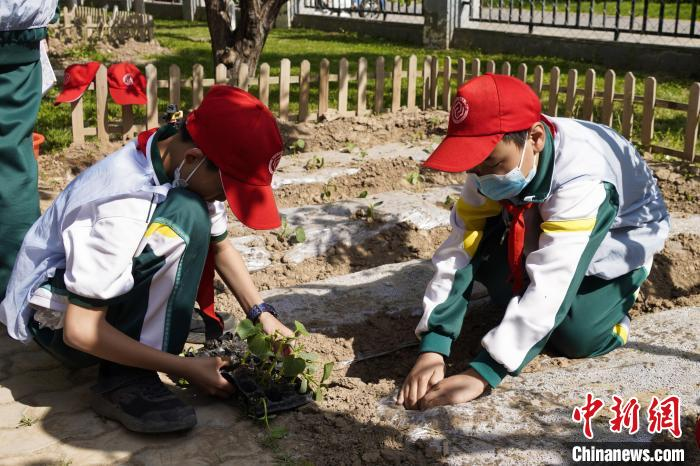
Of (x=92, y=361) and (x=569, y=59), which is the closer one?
(x=92, y=361)

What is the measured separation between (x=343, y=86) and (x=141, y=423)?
567cm

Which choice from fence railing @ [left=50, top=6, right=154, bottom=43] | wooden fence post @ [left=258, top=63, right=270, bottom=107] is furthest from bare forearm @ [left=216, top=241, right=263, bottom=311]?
fence railing @ [left=50, top=6, right=154, bottom=43]

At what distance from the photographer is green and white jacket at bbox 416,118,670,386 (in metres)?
2.84

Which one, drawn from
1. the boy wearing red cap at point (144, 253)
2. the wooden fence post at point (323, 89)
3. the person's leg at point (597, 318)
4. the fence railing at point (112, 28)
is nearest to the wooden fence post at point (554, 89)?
the wooden fence post at point (323, 89)

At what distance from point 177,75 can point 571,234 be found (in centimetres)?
490

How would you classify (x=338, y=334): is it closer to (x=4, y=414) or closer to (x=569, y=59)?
(x=4, y=414)

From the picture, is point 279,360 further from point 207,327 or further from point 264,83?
point 264,83

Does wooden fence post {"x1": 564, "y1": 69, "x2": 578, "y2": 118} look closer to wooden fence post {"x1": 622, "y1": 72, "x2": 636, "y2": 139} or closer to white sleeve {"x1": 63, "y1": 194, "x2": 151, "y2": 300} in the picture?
wooden fence post {"x1": 622, "y1": 72, "x2": 636, "y2": 139}

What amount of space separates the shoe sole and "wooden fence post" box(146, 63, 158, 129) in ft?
14.5

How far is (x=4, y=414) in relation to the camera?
9.50ft

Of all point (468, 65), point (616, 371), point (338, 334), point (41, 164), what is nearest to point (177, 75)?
point (41, 164)

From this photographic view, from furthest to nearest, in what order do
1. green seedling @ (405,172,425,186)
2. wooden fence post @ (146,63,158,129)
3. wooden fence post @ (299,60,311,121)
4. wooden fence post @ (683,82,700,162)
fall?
wooden fence post @ (299,60,311,121), wooden fence post @ (146,63,158,129), wooden fence post @ (683,82,700,162), green seedling @ (405,172,425,186)

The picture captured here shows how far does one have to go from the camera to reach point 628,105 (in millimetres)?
6953

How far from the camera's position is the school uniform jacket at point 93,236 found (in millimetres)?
2551
